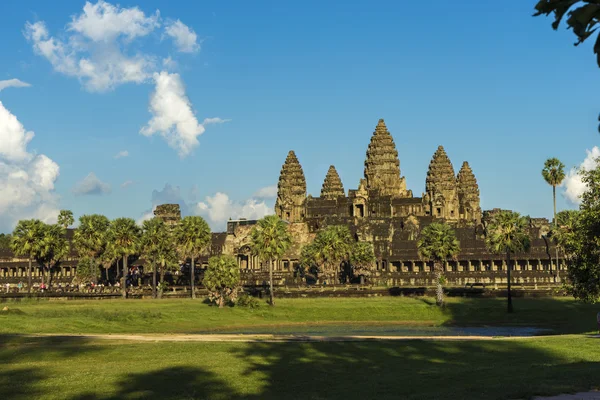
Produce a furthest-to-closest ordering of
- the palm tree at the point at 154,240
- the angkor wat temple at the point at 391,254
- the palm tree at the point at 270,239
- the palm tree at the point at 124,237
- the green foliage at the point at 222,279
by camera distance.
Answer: the angkor wat temple at the point at 391,254 → the palm tree at the point at 154,240 → the palm tree at the point at 124,237 → the palm tree at the point at 270,239 → the green foliage at the point at 222,279

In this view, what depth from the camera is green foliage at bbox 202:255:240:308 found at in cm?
9531

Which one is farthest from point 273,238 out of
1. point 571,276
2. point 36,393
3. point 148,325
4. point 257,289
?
point 36,393

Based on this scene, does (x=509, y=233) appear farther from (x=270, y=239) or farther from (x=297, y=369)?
(x=297, y=369)

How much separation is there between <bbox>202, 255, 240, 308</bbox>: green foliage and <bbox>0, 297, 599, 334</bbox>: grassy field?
2313mm

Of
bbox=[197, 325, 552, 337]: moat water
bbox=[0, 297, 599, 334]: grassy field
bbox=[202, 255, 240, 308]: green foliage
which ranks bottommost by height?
bbox=[197, 325, 552, 337]: moat water

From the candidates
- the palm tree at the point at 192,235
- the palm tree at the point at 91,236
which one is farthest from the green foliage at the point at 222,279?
the palm tree at the point at 91,236

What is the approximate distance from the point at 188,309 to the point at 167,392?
6210 cm

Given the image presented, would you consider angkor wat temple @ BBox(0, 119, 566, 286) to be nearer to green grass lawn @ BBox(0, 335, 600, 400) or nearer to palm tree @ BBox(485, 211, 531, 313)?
palm tree @ BBox(485, 211, 531, 313)

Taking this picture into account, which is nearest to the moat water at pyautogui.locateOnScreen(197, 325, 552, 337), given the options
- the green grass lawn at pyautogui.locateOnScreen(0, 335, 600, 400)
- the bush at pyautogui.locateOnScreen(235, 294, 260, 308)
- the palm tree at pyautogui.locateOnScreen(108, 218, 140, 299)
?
the bush at pyautogui.locateOnScreen(235, 294, 260, 308)

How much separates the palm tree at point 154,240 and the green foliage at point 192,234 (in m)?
4.14

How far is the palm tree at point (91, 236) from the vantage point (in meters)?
119

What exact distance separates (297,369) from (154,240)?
81881mm

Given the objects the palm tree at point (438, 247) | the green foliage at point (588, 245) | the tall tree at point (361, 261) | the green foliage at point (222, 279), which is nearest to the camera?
the green foliage at point (588, 245)

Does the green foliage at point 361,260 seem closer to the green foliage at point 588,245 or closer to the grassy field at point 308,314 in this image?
the grassy field at point 308,314
